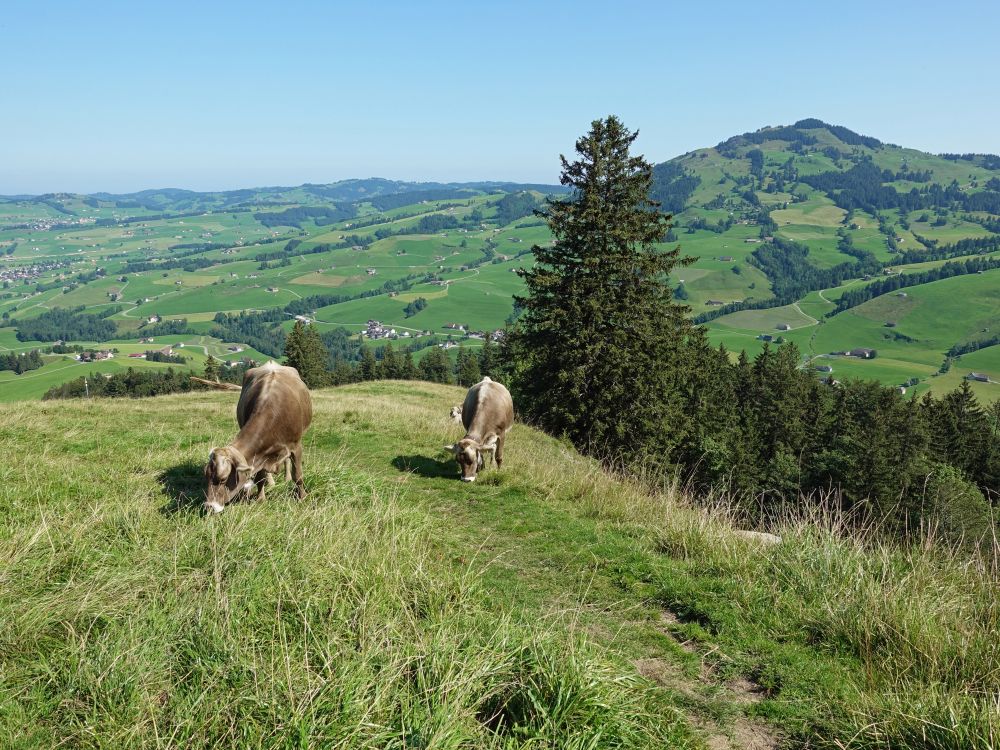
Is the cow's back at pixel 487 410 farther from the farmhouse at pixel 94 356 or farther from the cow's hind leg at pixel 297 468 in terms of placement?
the farmhouse at pixel 94 356

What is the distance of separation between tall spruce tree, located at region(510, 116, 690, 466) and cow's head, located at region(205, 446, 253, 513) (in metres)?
19.9

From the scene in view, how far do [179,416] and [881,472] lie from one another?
56581 mm

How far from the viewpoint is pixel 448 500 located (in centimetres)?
1207

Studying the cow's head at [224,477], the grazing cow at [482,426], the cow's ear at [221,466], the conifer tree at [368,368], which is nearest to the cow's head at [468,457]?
the grazing cow at [482,426]

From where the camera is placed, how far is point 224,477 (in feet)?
28.8

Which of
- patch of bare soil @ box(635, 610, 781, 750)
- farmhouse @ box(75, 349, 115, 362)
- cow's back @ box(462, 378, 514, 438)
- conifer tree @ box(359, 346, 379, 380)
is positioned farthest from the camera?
farmhouse @ box(75, 349, 115, 362)

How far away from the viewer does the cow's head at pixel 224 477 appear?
8664mm

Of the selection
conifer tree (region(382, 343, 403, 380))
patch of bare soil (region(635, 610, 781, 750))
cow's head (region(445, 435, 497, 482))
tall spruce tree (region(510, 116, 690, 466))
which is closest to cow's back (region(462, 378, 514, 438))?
cow's head (region(445, 435, 497, 482))

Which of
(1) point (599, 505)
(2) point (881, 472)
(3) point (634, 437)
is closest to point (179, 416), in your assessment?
(1) point (599, 505)

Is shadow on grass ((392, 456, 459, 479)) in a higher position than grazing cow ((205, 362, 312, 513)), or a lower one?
lower

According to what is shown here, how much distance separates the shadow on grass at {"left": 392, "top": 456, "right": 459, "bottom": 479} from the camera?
14.2 m

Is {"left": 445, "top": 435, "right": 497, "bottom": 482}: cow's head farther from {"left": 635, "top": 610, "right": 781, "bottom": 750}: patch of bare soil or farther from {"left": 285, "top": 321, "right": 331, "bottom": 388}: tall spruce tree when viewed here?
{"left": 285, "top": 321, "right": 331, "bottom": 388}: tall spruce tree

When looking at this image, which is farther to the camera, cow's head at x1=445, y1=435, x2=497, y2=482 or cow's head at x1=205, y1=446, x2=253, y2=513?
cow's head at x1=445, y1=435, x2=497, y2=482

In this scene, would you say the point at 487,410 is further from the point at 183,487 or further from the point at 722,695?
the point at 722,695
